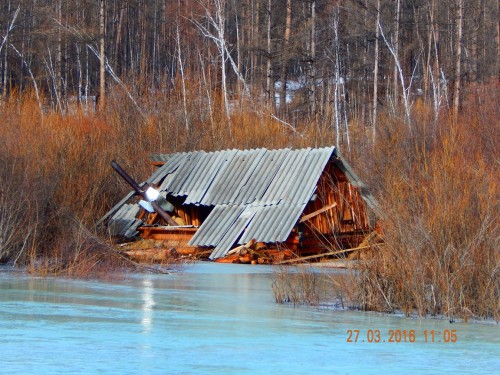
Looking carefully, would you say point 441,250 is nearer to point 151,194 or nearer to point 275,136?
point 151,194

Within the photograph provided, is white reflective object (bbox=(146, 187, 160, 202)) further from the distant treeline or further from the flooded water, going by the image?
the flooded water

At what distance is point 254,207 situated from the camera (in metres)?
21.3

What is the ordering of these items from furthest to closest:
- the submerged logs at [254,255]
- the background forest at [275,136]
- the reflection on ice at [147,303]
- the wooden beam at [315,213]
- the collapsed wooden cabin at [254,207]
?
the wooden beam at [315,213], the collapsed wooden cabin at [254,207], the submerged logs at [254,255], the background forest at [275,136], the reflection on ice at [147,303]

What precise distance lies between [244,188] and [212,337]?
1270 centimetres

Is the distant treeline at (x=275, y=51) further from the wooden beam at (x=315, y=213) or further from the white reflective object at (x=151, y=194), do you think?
the wooden beam at (x=315, y=213)

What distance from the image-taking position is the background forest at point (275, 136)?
11.6 m

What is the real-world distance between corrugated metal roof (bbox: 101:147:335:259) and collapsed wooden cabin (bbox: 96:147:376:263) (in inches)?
1.0

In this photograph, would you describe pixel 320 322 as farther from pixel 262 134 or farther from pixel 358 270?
pixel 262 134

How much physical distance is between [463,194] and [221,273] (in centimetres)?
640

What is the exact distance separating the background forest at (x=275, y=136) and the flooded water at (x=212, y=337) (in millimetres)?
1083

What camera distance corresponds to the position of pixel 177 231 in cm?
2241
